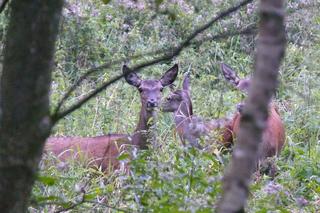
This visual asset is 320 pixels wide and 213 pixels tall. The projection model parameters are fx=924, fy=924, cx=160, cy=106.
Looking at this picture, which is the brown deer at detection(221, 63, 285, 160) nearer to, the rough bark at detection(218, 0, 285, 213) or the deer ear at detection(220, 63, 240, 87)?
the deer ear at detection(220, 63, 240, 87)

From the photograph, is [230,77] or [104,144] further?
[230,77]

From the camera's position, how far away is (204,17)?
11.0m

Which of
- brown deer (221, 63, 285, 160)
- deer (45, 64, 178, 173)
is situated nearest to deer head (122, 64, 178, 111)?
deer (45, 64, 178, 173)

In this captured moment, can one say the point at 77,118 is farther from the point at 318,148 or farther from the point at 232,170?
the point at 232,170

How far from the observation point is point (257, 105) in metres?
1.39

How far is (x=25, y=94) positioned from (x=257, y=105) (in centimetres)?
83

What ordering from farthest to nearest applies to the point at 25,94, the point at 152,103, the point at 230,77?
the point at 230,77, the point at 152,103, the point at 25,94

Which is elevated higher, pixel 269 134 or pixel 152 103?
pixel 152 103

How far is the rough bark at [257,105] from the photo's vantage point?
138 centimetres

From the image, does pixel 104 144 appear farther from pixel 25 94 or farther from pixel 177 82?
pixel 25 94

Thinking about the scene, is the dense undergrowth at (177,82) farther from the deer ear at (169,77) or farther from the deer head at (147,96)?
the deer ear at (169,77)

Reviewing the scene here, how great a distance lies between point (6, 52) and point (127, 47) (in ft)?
27.3

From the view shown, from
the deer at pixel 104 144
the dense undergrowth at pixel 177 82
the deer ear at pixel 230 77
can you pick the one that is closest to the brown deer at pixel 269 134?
the dense undergrowth at pixel 177 82

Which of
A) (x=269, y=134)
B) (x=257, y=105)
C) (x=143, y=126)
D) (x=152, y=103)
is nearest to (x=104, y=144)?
(x=143, y=126)
